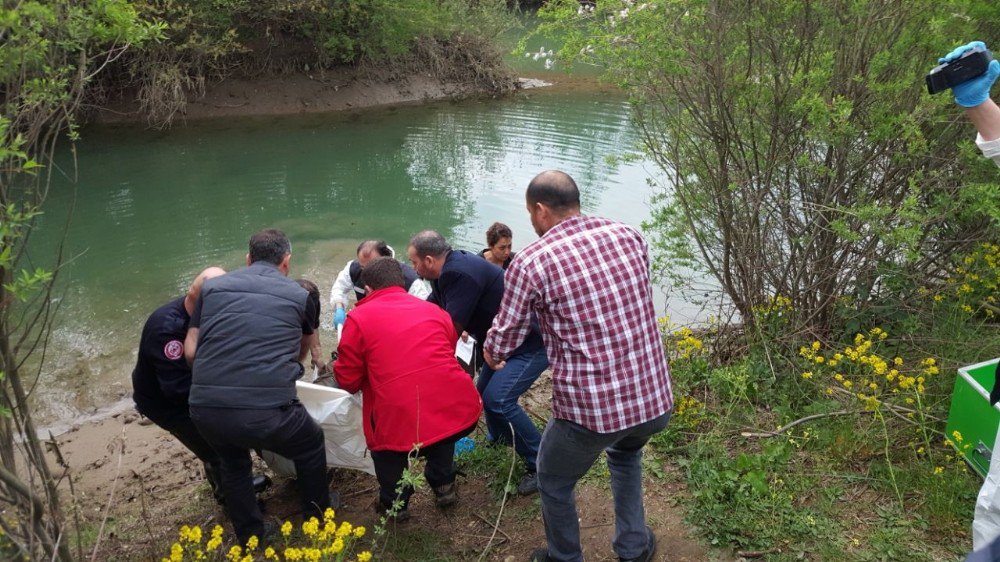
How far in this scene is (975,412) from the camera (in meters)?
3.76

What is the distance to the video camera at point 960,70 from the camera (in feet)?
9.42

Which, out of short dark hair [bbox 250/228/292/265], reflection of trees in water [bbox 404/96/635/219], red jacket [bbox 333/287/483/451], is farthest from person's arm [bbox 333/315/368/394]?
reflection of trees in water [bbox 404/96/635/219]

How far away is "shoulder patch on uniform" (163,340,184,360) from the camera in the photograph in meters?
3.85

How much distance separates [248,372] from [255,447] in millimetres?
419

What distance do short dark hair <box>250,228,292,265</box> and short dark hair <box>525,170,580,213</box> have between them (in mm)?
1427

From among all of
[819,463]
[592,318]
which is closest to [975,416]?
[819,463]

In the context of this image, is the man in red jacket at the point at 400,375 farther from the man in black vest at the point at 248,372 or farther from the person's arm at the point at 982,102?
the person's arm at the point at 982,102

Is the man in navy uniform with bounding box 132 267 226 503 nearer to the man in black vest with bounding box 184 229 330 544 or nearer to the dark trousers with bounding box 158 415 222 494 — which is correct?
the dark trousers with bounding box 158 415 222 494

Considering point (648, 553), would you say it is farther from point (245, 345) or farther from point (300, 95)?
point (300, 95)

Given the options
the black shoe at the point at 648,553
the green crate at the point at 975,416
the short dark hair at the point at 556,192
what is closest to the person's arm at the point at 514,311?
the short dark hair at the point at 556,192

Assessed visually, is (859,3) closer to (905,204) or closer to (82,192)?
(905,204)

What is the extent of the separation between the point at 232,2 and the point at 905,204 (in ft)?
41.8

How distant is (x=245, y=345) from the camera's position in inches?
137

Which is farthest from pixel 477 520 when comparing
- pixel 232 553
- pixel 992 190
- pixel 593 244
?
pixel 992 190
